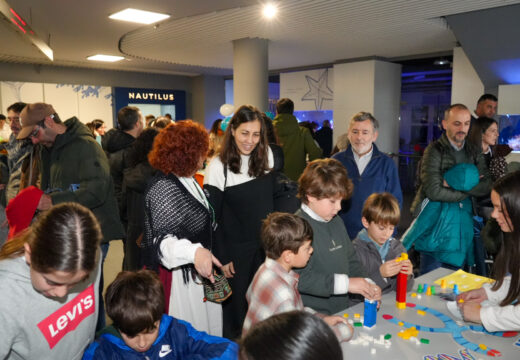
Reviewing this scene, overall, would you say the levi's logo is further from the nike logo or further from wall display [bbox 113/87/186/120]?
wall display [bbox 113/87/186/120]

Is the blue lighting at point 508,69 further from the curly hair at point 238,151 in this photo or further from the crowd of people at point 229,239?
the curly hair at point 238,151

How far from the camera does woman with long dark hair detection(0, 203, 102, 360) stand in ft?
3.90

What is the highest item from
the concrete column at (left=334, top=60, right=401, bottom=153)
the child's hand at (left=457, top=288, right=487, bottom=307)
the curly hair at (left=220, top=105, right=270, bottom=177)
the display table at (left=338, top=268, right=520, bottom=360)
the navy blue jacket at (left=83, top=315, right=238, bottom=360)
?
the concrete column at (left=334, top=60, right=401, bottom=153)

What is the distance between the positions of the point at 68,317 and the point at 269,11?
5.11m

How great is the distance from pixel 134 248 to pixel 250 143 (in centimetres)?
157

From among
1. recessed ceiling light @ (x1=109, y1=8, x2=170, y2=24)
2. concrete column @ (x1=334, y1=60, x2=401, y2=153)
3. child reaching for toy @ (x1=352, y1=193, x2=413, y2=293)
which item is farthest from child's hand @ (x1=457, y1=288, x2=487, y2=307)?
concrete column @ (x1=334, y1=60, x2=401, y2=153)

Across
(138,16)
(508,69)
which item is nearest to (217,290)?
(138,16)

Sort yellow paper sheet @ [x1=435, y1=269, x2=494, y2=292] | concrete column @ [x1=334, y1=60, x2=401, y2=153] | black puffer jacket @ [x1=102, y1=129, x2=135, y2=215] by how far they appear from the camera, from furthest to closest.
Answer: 1. concrete column @ [x1=334, y1=60, x2=401, y2=153]
2. black puffer jacket @ [x1=102, y1=129, x2=135, y2=215]
3. yellow paper sheet @ [x1=435, y1=269, x2=494, y2=292]

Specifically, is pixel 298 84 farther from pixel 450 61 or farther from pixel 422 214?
pixel 422 214

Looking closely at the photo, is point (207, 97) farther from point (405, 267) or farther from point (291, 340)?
point (291, 340)

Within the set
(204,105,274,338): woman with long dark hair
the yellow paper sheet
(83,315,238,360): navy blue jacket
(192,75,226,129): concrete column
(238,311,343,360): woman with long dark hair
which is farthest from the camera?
(192,75,226,129): concrete column

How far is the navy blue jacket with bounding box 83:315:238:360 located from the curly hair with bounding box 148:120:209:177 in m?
0.83

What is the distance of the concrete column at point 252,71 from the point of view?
7371 millimetres

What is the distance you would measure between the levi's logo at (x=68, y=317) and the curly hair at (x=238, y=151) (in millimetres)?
1199
